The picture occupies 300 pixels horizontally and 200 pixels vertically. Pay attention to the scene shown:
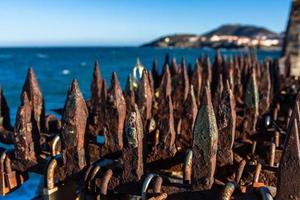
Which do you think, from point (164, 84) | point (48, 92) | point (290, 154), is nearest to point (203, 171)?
point (290, 154)

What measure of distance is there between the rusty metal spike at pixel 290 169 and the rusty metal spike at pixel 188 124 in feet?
7.31

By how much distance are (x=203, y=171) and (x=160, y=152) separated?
3.18 ft

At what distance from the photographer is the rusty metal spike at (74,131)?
369 cm

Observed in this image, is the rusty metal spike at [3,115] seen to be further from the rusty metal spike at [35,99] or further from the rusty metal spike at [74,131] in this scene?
the rusty metal spike at [74,131]

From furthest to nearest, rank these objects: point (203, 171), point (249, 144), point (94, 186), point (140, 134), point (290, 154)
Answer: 1. point (249, 144)
2. point (94, 186)
3. point (140, 134)
4. point (203, 171)
5. point (290, 154)

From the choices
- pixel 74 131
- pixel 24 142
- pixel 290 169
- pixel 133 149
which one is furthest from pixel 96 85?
pixel 290 169

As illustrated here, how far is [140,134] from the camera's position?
10.8 feet

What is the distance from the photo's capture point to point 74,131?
3.69m

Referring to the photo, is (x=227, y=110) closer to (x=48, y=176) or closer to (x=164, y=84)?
(x=48, y=176)

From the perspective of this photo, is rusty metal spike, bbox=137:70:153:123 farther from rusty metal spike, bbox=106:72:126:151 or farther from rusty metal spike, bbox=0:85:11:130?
rusty metal spike, bbox=0:85:11:130

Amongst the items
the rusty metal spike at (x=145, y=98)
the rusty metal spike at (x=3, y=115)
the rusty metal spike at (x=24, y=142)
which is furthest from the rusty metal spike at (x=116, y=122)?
the rusty metal spike at (x=3, y=115)

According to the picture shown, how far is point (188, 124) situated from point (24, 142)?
1.84 meters

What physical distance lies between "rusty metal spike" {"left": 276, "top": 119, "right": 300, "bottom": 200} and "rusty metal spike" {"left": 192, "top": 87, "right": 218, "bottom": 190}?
58cm

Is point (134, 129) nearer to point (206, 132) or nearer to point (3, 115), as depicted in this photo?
point (206, 132)
